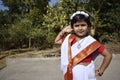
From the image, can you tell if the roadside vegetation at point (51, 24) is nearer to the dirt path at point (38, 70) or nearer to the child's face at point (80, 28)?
the dirt path at point (38, 70)

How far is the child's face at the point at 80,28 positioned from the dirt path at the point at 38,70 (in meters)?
4.31

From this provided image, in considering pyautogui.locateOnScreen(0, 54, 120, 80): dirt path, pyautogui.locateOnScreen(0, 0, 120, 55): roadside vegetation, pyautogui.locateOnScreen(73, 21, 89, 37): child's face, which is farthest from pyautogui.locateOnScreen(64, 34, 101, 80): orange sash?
pyautogui.locateOnScreen(0, 0, 120, 55): roadside vegetation

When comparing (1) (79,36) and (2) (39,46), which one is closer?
(1) (79,36)

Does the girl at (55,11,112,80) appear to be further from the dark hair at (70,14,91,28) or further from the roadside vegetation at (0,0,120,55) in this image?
the roadside vegetation at (0,0,120,55)

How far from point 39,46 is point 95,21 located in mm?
2803

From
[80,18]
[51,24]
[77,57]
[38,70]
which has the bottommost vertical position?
[38,70]

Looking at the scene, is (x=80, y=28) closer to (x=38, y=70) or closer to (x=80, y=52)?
(x=80, y=52)

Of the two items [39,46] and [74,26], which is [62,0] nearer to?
[39,46]

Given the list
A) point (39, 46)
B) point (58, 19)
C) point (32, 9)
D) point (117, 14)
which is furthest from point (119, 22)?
point (32, 9)

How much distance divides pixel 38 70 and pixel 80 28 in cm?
567

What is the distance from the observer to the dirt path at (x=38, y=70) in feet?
26.8

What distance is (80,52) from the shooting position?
3.48 metres

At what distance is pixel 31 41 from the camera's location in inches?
601

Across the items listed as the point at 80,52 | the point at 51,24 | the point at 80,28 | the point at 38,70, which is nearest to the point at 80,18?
the point at 80,28
